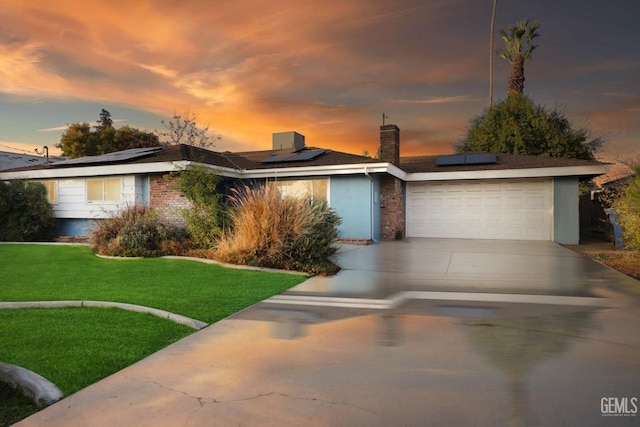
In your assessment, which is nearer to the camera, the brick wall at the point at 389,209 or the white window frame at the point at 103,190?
the white window frame at the point at 103,190

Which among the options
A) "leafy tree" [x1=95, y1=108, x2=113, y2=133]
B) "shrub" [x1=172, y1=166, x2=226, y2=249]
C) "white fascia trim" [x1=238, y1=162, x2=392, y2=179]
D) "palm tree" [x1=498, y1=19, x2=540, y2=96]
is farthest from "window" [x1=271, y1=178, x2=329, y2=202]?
"leafy tree" [x1=95, y1=108, x2=113, y2=133]

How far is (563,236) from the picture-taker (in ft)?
46.9

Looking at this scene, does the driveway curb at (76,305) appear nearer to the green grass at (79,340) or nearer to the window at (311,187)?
the green grass at (79,340)

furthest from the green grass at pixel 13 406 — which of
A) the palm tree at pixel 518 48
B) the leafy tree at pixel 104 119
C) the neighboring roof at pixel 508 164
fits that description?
the leafy tree at pixel 104 119

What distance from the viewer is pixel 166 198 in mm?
14211

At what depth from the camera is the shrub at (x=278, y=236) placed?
27.3ft

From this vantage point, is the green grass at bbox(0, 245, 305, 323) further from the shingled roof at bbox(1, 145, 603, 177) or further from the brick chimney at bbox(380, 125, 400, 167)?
the brick chimney at bbox(380, 125, 400, 167)

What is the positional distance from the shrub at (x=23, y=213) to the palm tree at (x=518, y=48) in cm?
2850

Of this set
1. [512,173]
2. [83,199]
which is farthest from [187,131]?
[512,173]

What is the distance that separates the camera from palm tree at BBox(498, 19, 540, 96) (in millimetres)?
29234

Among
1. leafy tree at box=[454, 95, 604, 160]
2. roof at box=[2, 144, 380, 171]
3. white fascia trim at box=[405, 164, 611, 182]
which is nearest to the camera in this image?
white fascia trim at box=[405, 164, 611, 182]

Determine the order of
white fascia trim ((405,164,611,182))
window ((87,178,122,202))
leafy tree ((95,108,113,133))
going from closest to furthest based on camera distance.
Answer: white fascia trim ((405,164,611,182)) < window ((87,178,122,202)) < leafy tree ((95,108,113,133))

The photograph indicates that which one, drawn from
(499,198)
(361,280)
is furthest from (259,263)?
(499,198)

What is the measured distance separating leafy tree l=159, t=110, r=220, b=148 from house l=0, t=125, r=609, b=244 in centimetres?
1039
